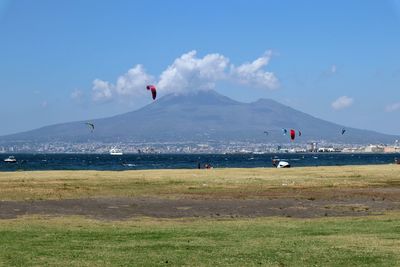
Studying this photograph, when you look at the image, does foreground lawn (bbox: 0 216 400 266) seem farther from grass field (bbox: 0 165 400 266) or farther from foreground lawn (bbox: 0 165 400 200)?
foreground lawn (bbox: 0 165 400 200)

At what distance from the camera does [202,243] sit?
71.2ft

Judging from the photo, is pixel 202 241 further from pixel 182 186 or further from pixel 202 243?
pixel 182 186

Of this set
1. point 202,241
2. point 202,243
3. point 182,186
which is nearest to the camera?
point 202,243

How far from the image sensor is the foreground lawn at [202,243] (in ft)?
60.3

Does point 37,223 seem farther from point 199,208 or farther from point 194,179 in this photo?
point 194,179

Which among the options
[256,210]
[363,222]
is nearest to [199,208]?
[256,210]

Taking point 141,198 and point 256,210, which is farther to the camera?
point 141,198

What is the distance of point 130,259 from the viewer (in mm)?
18609

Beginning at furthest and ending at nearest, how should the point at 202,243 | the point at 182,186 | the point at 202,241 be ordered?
1. the point at 182,186
2. the point at 202,241
3. the point at 202,243

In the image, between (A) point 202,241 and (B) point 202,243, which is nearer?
(B) point 202,243

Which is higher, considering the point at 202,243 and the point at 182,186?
the point at 182,186

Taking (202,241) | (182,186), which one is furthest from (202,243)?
(182,186)

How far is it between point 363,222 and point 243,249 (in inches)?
387

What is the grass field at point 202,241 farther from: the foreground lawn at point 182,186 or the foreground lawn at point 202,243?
the foreground lawn at point 182,186
